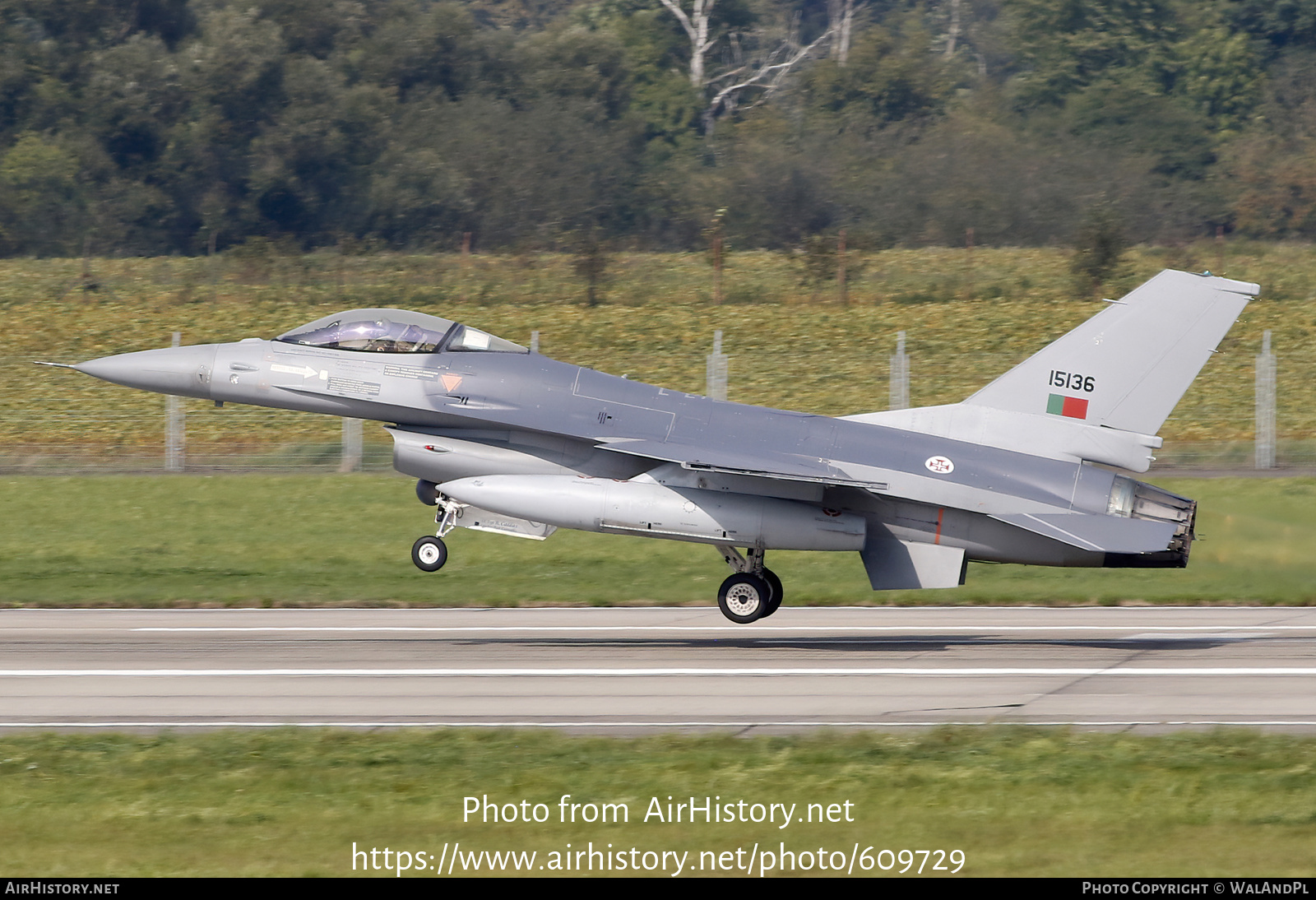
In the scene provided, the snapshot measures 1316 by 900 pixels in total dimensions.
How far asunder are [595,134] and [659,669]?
4726cm

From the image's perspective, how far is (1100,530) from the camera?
16500mm

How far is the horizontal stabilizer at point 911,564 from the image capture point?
1709cm

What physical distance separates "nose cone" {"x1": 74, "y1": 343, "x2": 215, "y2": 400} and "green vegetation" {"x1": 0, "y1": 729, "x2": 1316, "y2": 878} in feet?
20.8

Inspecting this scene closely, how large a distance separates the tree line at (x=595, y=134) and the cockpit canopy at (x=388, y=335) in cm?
3212

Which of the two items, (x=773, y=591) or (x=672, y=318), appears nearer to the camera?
(x=773, y=591)

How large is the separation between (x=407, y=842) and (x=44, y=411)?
25159 millimetres

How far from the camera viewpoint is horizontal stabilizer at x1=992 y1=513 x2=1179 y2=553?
53.6 ft

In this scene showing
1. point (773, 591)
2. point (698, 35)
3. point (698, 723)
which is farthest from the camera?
point (698, 35)

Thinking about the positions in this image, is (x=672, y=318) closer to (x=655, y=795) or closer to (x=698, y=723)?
(x=698, y=723)

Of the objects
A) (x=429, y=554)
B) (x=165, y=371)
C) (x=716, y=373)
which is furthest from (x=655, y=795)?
(x=716, y=373)

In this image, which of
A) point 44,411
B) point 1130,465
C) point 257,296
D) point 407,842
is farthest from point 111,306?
point 407,842

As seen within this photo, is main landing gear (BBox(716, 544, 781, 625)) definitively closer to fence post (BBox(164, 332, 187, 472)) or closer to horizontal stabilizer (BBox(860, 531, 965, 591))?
horizontal stabilizer (BBox(860, 531, 965, 591))

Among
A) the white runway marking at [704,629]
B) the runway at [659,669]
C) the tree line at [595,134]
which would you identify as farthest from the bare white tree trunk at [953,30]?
the white runway marking at [704,629]

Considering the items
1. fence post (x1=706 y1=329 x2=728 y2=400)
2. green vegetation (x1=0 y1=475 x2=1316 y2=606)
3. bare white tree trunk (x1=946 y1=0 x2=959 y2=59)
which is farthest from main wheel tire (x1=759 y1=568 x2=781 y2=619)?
bare white tree trunk (x1=946 y1=0 x2=959 y2=59)
